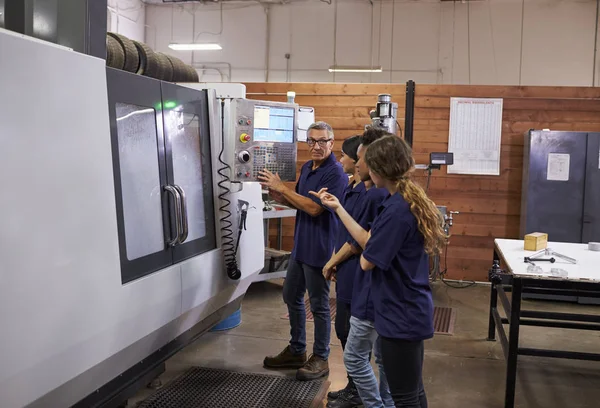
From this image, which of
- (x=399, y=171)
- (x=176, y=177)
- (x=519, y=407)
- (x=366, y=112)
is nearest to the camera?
(x=399, y=171)

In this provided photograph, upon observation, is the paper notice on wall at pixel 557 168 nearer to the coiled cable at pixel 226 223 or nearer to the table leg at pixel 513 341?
the table leg at pixel 513 341

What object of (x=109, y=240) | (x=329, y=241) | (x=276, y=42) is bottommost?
(x=329, y=241)

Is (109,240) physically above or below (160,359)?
above

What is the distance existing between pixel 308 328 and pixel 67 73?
3.22 m

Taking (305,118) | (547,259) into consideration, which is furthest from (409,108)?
(547,259)

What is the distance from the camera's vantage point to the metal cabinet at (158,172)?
2254mm

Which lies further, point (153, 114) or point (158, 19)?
point (158, 19)

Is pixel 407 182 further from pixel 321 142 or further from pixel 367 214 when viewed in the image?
pixel 321 142

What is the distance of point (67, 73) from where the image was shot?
72.6 inches

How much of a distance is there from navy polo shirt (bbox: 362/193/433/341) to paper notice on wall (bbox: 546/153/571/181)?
4027 millimetres

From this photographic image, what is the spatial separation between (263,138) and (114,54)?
86 cm

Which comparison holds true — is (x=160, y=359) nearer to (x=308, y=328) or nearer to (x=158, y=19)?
(x=308, y=328)

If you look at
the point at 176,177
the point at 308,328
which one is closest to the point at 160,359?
the point at 176,177

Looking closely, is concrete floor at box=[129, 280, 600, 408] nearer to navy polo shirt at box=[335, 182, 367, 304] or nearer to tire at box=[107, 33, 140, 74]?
navy polo shirt at box=[335, 182, 367, 304]
